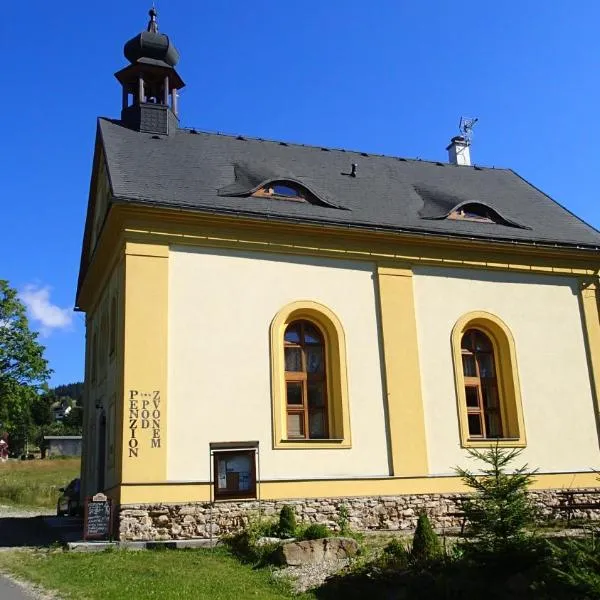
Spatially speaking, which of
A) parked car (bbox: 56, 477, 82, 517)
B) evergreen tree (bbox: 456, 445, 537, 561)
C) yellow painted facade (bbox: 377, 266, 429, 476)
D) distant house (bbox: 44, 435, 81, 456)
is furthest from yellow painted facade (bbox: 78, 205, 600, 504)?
distant house (bbox: 44, 435, 81, 456)

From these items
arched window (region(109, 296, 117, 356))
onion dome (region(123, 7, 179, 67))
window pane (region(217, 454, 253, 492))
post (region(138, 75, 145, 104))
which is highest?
onion dome (region(123, 7, 179, 67))

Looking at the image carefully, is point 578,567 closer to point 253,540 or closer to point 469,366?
point 253,540

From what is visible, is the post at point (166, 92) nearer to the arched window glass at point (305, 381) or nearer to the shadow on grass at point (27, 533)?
the arched window glass at point (305, 381)

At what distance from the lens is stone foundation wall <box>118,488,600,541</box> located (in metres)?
14.8

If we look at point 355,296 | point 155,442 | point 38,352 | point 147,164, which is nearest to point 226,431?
point 155,442

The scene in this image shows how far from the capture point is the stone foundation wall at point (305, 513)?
14.8 metres

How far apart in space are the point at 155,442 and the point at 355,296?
20.1 ft

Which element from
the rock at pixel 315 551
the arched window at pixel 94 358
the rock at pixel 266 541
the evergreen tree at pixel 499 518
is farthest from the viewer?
the arched window at pixel 94 358

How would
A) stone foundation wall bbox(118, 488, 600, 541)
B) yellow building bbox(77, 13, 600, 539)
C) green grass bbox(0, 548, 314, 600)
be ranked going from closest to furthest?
green grass bbox(0, 548, 314, 600)
stone foundation wall bbox(118, 488, 600, 541)
yellow building bbox(77, 13, 600, 539)

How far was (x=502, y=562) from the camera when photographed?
8.72 meters

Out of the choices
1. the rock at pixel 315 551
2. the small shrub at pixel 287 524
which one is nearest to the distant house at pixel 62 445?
the small shrub at pixel 287 524

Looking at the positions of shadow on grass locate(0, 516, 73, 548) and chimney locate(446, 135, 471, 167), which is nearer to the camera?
shadow on grass locate(0, 516, 73, 548)

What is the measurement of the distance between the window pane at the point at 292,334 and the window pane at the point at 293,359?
0.23 m

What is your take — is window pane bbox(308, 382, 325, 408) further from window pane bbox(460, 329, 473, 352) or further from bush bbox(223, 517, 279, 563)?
window pane bbox(460, 329, 473, 352)
